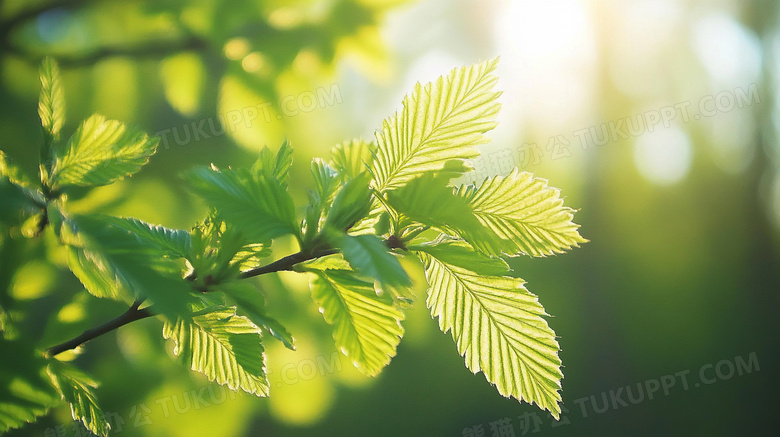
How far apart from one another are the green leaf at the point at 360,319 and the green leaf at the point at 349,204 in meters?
0.04

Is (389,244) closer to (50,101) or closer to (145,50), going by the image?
(50,101)

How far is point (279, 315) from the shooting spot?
1.11 m

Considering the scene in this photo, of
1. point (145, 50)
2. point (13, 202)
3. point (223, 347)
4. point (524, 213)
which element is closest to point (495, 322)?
point (524, 213)

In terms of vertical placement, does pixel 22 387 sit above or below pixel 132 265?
below

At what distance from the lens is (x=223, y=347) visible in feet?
1.17

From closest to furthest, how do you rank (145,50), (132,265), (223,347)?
(132,265), (223,347), (145,50)

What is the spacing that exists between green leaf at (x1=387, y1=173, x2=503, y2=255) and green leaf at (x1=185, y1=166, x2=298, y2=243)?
6 centimetres

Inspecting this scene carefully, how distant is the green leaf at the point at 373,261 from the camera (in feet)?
0.78

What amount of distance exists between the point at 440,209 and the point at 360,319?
8cm

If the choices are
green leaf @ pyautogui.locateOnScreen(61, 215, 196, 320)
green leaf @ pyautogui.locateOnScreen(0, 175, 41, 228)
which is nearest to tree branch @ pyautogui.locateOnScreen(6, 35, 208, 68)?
green leaf @ pyautogui.locateOnScreen(0, 175, 41, 228)

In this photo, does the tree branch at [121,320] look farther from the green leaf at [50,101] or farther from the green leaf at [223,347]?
the green leaf at [50,101]

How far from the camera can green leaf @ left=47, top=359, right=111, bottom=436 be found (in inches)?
15.2

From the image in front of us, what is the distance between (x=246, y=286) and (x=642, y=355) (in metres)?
3.68

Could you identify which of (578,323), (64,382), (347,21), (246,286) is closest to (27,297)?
(64,382)
